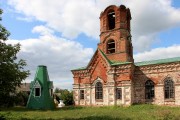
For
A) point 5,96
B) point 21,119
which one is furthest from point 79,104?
point 5,96

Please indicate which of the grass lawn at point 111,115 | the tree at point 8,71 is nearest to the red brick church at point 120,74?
the grass lawn at point 111,115

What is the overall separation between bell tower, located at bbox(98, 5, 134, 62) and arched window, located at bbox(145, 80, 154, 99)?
177 inches

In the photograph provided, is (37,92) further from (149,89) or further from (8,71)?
(8,71)

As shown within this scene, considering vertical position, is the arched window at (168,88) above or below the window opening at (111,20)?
below

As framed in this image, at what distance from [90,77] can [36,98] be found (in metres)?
6.52

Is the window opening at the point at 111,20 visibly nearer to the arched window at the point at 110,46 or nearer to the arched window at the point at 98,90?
the arched window at the point at 110,46

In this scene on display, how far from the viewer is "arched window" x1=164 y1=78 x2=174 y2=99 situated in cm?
2573

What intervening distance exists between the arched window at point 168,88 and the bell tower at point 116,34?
609 centimetres

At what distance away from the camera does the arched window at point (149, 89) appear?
2705 centimetres

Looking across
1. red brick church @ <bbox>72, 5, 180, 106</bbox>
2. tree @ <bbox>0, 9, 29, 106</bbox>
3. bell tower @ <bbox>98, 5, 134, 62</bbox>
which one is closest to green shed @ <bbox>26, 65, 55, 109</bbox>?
red brick church @ <bbox>72, 5, 180, 106</bbox>

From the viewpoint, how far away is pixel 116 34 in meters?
31.7

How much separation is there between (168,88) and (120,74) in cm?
507

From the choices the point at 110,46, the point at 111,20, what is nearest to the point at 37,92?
the point at 110,46

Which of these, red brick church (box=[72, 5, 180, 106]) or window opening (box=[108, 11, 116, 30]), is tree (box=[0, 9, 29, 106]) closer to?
red brick church (box=[72, 5, 180, 106])
